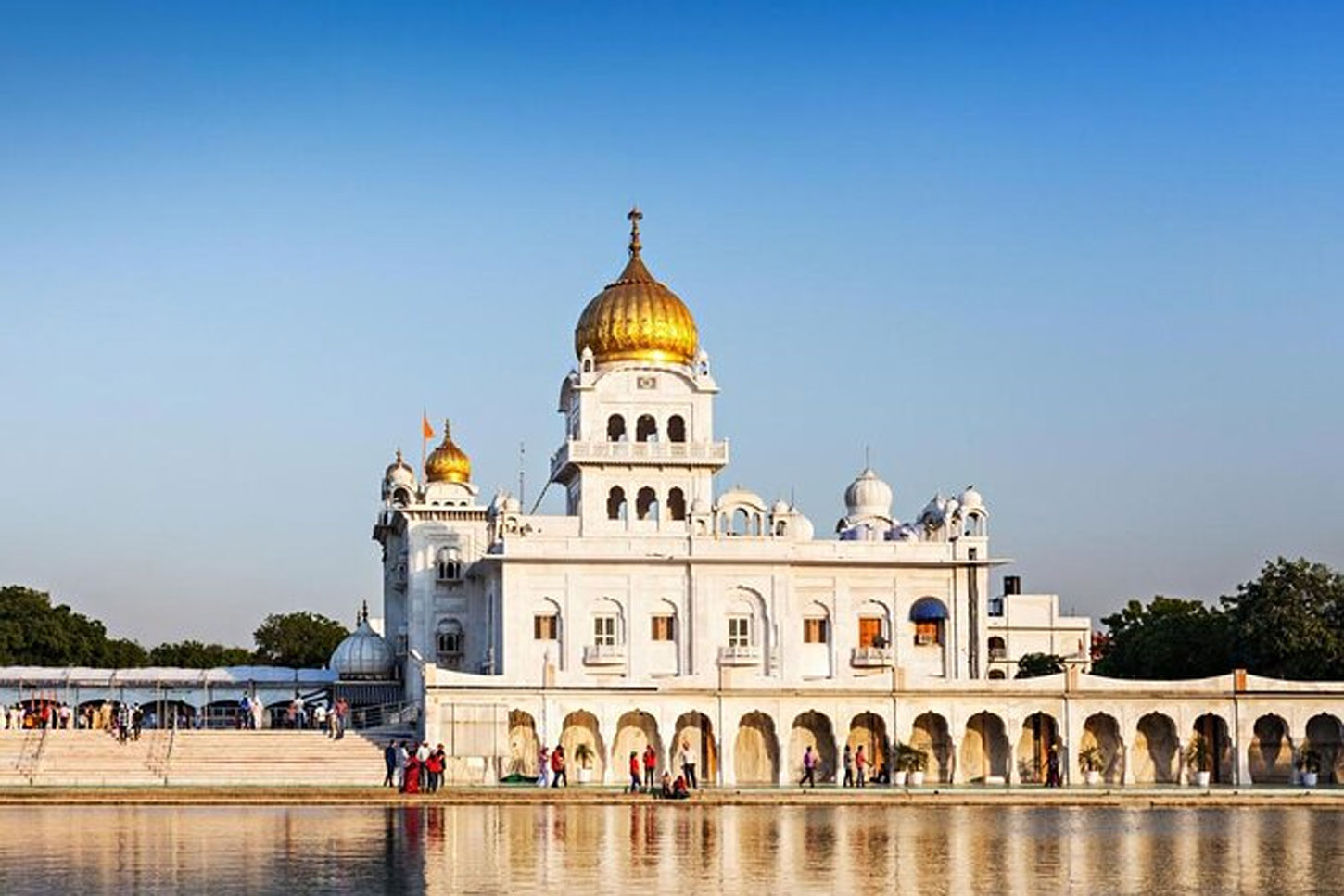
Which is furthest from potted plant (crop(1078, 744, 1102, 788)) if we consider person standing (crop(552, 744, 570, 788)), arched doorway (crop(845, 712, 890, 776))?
person standing (crop(552, 744, 570, 788))

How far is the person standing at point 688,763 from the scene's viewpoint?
56.4 metres

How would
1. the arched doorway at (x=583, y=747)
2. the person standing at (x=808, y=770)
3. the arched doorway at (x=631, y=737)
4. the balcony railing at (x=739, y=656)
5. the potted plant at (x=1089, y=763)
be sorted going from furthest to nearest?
the balcony railing at (x=739, y=656) < the potted plant at (x=1089, y=763) < the arched doorway at (x=631, y=737) < the arched doorway at (x=583, y=747) < the person standing at (x=808, y=770)

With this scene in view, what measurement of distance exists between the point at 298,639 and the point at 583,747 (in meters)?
61.6

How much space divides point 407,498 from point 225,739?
24.6m

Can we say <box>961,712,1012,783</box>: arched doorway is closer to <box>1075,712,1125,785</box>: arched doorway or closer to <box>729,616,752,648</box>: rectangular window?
<box>1075,712,1125,785</box>: arched doorway

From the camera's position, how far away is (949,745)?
65938 millimetres

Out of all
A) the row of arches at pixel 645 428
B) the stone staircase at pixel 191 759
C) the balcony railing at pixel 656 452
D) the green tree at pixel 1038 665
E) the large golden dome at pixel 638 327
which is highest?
the large golden dome at pixel 638 327

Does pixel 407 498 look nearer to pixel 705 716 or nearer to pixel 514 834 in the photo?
pixel 705 716

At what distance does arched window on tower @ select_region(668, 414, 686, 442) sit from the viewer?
77188 millimetres

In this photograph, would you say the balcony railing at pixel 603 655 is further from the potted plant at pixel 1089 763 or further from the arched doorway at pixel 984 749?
the potted plant at pixel 1089 763

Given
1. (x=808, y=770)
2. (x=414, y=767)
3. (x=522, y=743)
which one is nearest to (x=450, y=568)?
(x=522, y=743)

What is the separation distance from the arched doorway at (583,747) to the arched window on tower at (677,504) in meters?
13.1

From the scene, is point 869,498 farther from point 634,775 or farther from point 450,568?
point 634,775

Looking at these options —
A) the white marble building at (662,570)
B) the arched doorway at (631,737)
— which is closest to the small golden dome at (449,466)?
the white marble building at (662,570)
